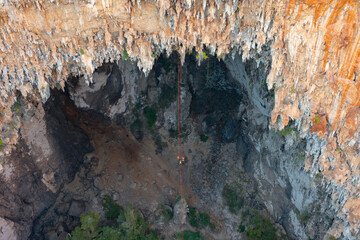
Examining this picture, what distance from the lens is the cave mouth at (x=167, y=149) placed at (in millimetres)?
16281

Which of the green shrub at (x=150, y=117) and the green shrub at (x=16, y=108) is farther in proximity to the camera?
the green shrub at (x=150, y=117)

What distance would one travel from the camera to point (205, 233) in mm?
17328

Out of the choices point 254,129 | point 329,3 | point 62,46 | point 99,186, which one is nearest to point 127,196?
point 99,186

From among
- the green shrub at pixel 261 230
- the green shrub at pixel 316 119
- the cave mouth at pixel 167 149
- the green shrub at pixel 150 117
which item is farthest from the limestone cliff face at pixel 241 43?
the green shrub at pixel 150 117

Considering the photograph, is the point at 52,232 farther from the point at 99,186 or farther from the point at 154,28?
the point at 154,28

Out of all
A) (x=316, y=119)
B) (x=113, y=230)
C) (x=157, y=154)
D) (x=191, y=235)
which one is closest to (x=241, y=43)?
(x=316, y=119)

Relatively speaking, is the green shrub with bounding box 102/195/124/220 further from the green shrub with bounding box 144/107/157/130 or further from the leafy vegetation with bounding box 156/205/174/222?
the green shrub with bounding box 144/107/157/130

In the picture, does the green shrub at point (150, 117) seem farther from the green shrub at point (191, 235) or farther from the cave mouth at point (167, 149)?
the green shrub at point (191, 235)

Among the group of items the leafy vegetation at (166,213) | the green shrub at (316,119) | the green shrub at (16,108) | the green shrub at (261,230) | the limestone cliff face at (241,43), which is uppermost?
the limestone cliff face at (241,43)

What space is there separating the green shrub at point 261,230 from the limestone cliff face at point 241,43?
198 inches

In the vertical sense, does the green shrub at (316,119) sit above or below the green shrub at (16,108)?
above

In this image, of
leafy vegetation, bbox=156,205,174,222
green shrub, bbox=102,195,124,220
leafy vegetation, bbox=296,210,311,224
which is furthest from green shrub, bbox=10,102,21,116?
leafy vegetation, bbox=296,210,311,224

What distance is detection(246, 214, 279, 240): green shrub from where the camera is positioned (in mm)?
15532

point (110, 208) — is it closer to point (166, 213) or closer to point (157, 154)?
point (166, 213)
